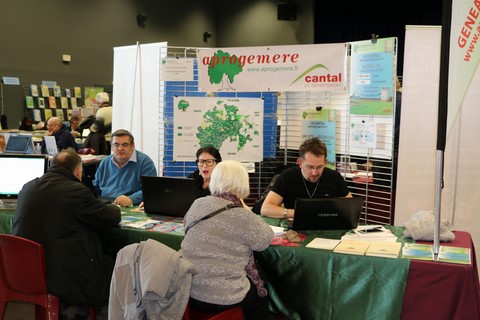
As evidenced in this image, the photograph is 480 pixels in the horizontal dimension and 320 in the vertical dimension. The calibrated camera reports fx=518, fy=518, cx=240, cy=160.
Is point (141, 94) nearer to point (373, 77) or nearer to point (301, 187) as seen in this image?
point (373, 77)

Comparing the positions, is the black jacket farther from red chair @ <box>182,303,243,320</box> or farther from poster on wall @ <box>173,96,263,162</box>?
poster on wall @ <box>173,96,263,162</box>

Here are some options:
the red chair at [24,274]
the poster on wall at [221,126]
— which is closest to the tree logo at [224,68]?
the poster on wall at [221,126]

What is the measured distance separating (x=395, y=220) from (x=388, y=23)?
10.8m

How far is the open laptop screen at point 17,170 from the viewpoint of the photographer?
3617 millimetres

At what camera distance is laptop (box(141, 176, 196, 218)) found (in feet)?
10.6

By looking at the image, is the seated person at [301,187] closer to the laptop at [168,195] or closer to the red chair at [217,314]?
the laptop at [168,195]

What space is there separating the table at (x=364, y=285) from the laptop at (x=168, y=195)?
393mm

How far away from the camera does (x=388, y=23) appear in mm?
13867

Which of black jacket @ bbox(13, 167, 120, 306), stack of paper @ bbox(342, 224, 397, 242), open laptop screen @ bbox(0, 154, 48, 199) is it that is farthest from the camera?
open laptop screen @ bbox(0, 154, 48, 199)

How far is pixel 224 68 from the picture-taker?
473cm

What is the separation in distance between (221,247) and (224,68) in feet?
8.64

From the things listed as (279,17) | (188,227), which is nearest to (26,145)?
(188,227)

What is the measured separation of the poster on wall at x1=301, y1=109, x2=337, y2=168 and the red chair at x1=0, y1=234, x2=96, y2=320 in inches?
103

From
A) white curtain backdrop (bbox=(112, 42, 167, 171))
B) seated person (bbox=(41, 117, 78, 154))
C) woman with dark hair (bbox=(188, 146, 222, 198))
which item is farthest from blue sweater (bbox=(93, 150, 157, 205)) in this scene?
seated person (bbox=(41, 117, 78, 154))
